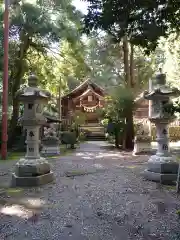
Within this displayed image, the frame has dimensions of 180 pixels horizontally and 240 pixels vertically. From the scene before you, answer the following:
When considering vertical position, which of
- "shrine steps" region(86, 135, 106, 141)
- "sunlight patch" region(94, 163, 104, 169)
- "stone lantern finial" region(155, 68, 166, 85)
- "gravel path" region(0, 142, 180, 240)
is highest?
"stone lantern finial" region(155, 68, 166, 85)

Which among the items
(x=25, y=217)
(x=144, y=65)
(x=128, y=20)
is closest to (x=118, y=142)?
(x=144, y=65)

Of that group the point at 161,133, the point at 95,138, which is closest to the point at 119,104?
the point at 161,133

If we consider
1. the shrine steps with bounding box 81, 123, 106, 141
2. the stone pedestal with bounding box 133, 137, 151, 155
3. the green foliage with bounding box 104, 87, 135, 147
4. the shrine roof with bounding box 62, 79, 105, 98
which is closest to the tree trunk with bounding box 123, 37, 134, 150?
the green foliage with bounding box 104, 87, 135, 147

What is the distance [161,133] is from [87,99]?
1956 centimetres

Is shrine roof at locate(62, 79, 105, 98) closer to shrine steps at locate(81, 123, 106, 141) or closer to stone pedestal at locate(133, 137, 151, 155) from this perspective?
shrine steps at locate(81, 123, 106, 141)

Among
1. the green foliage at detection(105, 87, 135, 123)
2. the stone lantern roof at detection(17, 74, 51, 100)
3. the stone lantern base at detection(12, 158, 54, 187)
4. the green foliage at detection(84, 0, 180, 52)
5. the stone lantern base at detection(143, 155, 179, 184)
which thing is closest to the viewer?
the green foliage at detection(84, 0, 180, 52)

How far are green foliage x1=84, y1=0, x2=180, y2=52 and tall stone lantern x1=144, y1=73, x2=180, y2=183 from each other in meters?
3.64

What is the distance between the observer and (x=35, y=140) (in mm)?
6949

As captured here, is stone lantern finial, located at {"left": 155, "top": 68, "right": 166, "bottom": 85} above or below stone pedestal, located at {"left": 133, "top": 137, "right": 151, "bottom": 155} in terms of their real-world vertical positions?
above

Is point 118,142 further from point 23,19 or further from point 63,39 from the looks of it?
point 23,19

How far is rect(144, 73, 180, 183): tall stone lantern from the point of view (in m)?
7.06

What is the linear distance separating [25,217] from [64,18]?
11.7m

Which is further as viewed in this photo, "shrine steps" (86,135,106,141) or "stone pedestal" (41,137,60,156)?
"shrine steps" (86,135,106,141)

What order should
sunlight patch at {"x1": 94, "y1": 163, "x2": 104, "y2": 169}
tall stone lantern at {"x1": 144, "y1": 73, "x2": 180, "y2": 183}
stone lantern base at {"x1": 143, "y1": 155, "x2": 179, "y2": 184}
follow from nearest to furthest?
stone lantern base at {"x1": 143, "y1": 155, "x2": 179, "y2": 184}, tall stone lantern at {"x1": 144, "y1": 73, "x2": 180, "y2": 183}, sunlight patch at {"x1": 94, "y1": 163, "x2": 104, "y2": 169}
